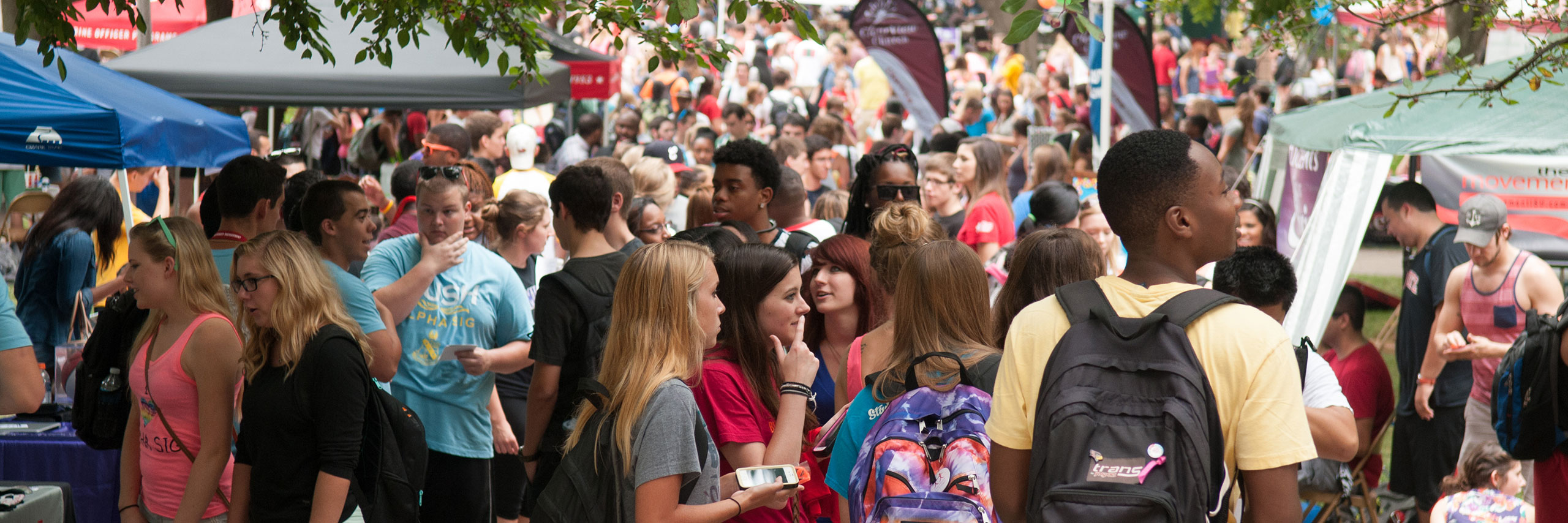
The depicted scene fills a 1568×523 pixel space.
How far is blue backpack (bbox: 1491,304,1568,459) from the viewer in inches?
170

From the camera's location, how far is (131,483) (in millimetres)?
4133

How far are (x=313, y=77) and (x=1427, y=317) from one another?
6304 millimetres

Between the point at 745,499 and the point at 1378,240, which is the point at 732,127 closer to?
the point at 1378,240

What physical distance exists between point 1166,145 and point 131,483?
11.5 ft

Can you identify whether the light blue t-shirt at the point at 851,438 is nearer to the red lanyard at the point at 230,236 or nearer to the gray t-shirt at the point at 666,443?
the gray t-shirt at the point at 666,443

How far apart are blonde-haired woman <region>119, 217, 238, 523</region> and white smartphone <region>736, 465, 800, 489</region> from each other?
1.59 metres

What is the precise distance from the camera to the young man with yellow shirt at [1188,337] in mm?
2055

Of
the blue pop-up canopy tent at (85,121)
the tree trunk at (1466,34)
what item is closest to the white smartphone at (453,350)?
the blue pop-up canopy tent at (85,121)

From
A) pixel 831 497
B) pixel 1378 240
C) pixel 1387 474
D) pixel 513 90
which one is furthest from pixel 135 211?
pixel 1378 240

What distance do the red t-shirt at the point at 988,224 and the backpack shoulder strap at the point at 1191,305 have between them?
17.4 ft

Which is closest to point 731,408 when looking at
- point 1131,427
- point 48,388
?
point 1131,427

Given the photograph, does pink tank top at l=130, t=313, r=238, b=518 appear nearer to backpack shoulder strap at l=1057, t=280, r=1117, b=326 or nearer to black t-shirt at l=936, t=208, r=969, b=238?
backpack shoulder strap at l=1057, t=280, r=1117, b=326

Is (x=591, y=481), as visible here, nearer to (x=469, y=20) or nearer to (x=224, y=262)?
(x=469, y=20)

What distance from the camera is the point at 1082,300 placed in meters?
2.21
